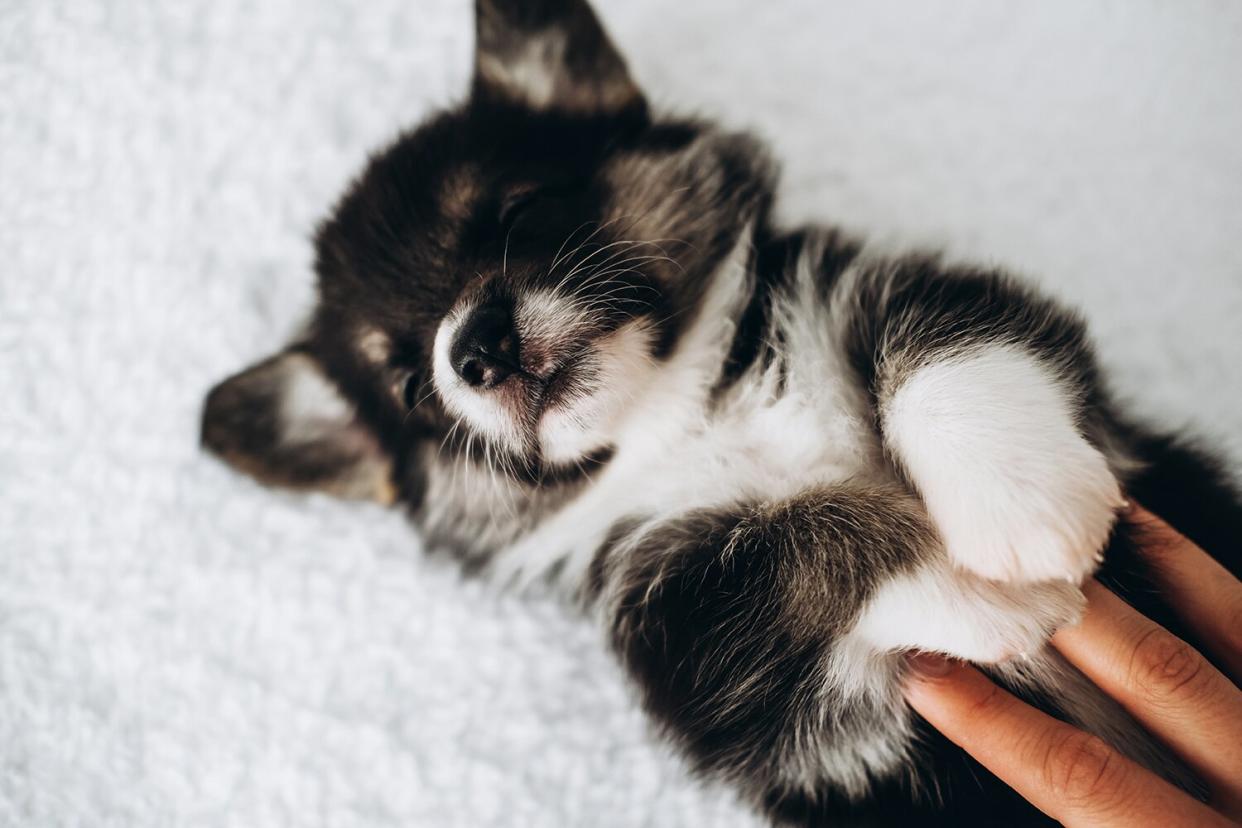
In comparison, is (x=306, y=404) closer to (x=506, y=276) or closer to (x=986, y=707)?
(x=506, y=276)

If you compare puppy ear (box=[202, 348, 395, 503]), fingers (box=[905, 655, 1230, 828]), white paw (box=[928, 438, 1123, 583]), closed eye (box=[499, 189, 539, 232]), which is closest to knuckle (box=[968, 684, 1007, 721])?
fingers (box=[905, 655, 1230, 828])

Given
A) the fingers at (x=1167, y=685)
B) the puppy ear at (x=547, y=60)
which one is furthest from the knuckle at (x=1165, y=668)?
the puppy ear at (x=547, y=60)

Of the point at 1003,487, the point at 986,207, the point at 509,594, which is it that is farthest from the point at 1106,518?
the point at 509,594

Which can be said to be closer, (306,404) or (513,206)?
(513,206)

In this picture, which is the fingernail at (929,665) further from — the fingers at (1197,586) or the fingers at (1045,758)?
the fingers at (1197,586)

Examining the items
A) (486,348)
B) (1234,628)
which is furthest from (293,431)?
(1234,628)

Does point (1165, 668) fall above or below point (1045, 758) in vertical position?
above

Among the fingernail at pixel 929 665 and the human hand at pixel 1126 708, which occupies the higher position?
the human hand at pixel 1126 708
